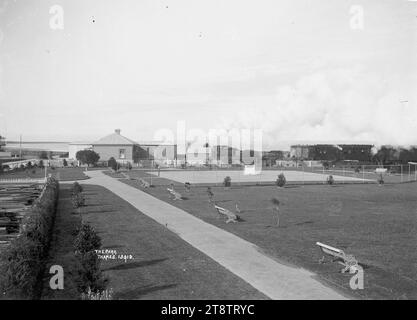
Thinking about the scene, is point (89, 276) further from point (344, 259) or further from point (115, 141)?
point (115, 141)

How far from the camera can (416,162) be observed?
66562 millimetres

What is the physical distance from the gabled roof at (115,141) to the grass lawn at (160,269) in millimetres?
72545

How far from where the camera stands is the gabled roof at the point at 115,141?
9306cm

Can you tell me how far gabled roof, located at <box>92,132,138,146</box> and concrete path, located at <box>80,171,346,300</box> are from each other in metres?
69.7

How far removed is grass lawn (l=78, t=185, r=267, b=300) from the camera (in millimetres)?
11664

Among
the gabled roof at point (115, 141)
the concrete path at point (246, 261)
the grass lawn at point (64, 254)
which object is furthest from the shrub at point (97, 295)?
the gabled roof at point (115, 141)

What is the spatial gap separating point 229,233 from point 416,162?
56.2 meters

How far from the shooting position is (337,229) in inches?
832

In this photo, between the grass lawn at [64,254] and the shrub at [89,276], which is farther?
the grass lawn at [64,254]

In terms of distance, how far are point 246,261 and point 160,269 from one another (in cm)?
295

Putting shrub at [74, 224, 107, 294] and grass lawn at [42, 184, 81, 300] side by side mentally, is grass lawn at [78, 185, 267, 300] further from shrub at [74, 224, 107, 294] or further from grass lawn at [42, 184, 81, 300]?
grass lawn at [42, 184, 81, 300]

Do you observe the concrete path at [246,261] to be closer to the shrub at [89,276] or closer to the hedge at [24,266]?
the shrub at [89,276]

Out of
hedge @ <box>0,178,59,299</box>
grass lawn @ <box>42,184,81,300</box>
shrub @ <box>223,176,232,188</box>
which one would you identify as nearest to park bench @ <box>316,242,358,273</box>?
grass lawn @ <box>42,184,81,300</box>
